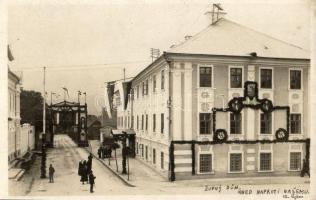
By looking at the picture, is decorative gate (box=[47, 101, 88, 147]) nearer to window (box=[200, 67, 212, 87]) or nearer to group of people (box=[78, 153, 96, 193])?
group of people (box=[78, 153, 96, 193])

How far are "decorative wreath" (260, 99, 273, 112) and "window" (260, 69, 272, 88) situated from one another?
39 centimetres

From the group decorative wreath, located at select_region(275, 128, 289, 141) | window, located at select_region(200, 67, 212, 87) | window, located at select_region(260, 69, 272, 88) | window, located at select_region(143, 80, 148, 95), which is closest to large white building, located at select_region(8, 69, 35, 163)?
window, located at select_region(143, 80, 148, 95)

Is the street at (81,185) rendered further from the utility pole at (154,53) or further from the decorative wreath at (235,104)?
the utility pole at (154,53)

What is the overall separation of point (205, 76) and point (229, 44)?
99 centimetres

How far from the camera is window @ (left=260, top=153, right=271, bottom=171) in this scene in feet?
37.6

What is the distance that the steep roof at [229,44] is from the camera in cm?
1105

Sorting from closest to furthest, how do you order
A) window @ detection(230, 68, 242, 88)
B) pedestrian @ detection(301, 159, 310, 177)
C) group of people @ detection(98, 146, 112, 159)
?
pedestrian @ detection(301, 159, 310, 177) → window @ detection(230, 68, 242, 88) → group of people @ detection(98, 146, 112, 159)

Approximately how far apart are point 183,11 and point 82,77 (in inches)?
107

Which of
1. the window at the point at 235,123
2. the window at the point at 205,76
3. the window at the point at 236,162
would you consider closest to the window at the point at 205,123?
the window at the point at 235,123

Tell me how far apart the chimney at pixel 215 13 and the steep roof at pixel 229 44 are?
0.46m

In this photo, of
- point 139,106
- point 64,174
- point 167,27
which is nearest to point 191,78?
point 167,27

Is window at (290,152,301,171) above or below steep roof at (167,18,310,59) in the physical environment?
below

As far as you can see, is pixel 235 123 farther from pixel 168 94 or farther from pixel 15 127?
pixel 15 127
